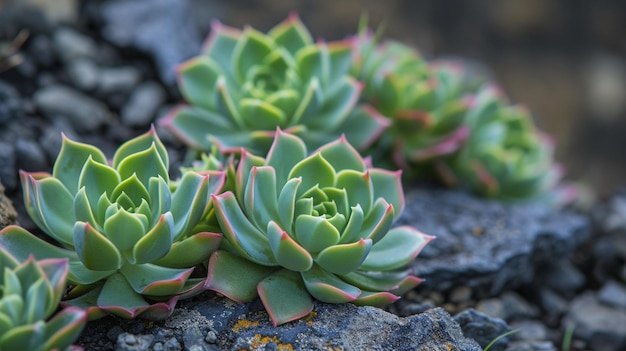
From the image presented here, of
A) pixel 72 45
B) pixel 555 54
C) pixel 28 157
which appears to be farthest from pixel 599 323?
pixel 555 54

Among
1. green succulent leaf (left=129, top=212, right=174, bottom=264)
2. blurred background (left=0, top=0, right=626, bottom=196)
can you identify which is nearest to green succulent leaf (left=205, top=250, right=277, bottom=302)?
green succulent leaf (left=129, top=212, right=174, bottom=264)

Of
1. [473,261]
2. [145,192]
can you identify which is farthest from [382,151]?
[145,192]

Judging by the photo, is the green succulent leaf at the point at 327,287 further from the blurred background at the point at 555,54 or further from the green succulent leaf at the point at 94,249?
the blurred background at the point at 555,54

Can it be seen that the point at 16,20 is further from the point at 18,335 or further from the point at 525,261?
the point at 525,261

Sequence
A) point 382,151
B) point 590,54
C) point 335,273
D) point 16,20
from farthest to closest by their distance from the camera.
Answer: point 590,54 → point 16,20 → point 382,151 → point 335,273

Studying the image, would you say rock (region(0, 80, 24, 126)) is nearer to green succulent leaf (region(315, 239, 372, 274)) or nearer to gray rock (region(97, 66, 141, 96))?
gray rock (region(97, 66, 141, 96))

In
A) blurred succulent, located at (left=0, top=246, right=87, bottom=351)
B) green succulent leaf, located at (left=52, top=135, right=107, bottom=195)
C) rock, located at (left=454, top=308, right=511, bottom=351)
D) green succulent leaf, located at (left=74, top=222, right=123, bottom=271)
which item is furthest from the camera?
rock, located at (left=454, top=308, right=511, bottom=351)

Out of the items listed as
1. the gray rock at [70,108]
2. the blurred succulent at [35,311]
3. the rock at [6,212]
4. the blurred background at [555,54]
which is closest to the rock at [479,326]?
the blurred succulent at [35,311]
